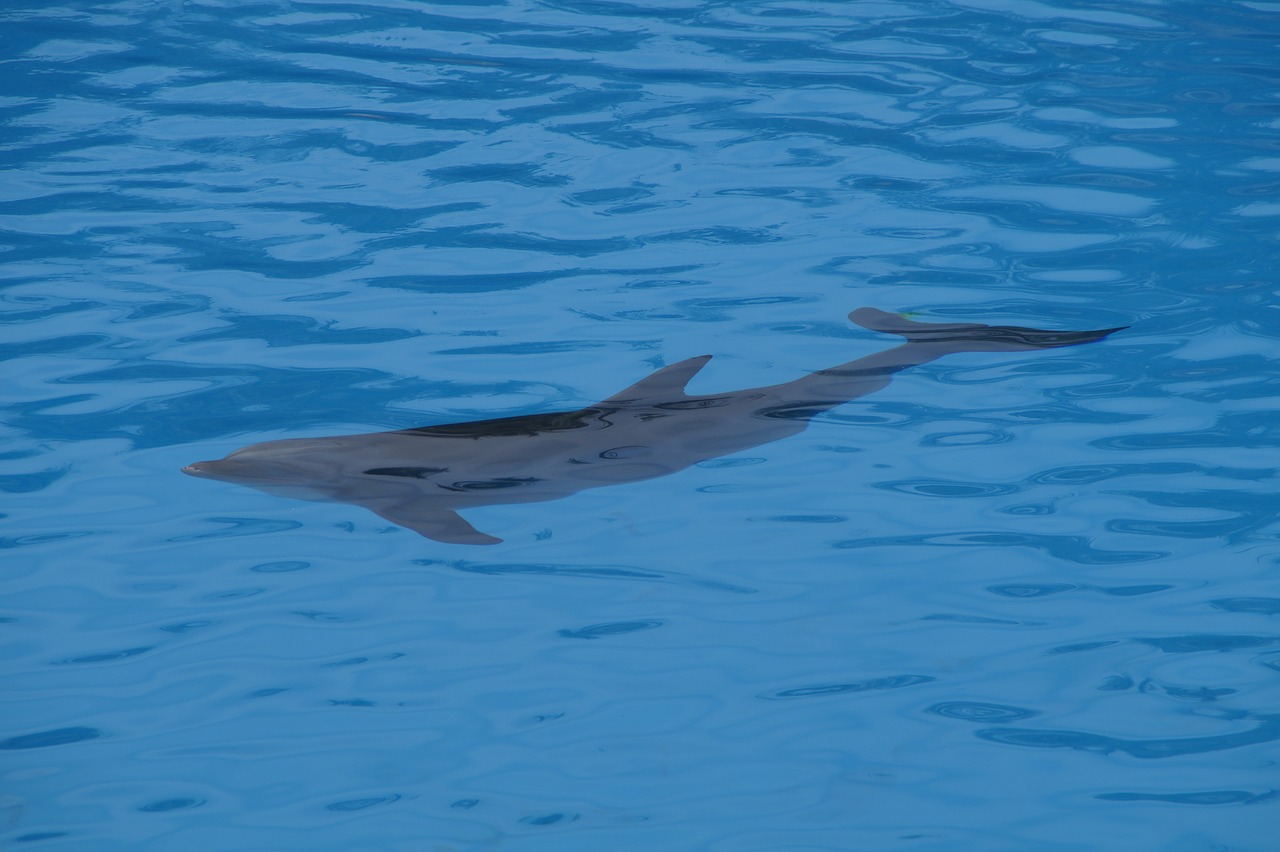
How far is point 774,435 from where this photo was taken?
537 centimetres

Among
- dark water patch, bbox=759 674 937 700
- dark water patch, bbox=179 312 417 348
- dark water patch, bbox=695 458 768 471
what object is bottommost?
dark water patch, bbox=759 674 937 700

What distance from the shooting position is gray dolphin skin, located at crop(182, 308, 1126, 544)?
16.2ft

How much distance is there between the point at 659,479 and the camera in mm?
5164

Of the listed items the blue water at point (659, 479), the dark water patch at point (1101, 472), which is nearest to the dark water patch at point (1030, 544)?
the blue water at point (659, 479)

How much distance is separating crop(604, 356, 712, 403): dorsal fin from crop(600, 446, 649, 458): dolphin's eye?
26cm

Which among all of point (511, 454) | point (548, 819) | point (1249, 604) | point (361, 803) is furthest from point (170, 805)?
point (1249, 604)

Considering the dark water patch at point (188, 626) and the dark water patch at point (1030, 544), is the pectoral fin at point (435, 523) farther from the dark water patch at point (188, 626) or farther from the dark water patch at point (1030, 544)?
the dark water patch at point (1030, 544)

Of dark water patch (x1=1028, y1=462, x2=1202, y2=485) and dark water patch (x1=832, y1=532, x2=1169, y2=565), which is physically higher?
dark water patch (x1=1028, y1=462, x2=1202, y2=485)

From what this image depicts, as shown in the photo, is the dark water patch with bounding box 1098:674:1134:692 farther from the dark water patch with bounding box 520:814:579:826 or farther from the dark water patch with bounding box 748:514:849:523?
the dark water patch with bounding box 520:814:579:826

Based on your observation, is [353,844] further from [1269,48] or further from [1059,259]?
[1269,48]

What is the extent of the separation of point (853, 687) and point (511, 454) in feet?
5.35

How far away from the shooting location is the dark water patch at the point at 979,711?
4.07 m

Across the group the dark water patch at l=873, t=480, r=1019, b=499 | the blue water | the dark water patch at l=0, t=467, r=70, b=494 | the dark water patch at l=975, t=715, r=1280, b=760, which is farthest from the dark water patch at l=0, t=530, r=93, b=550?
the dark water patch at l=975, t=715, r=1280, b=760

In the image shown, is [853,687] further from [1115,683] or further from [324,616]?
[324,616]
